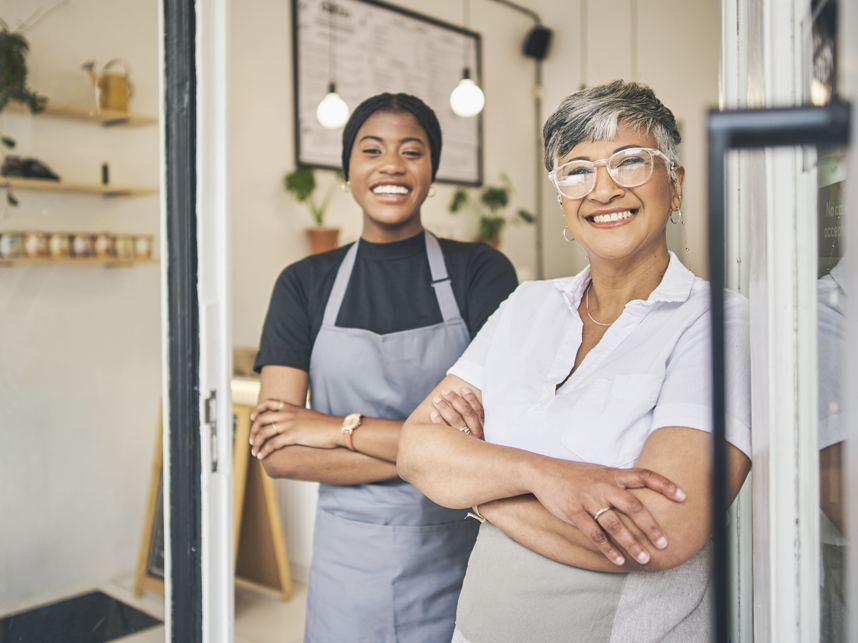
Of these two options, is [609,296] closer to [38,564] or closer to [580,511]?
[580,511]

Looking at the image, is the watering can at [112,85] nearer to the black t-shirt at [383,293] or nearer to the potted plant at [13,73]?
the potted plant at [13,73]

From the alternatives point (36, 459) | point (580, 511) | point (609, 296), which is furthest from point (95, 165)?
point (580, 511)

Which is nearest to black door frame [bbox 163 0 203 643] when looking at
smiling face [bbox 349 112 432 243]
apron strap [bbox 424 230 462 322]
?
smiling face [bbox 349 112 432 243]

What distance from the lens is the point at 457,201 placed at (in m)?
4.66

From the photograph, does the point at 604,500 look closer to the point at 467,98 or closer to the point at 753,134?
the point at 753,134

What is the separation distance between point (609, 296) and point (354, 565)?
81 cm

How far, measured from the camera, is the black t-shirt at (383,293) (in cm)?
152

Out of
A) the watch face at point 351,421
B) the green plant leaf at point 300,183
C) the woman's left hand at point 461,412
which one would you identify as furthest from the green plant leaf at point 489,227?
the woman's left hand at point 461,412

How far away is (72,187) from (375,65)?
2853 mm

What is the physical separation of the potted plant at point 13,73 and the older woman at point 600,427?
3.70 ft

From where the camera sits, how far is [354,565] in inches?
58.0

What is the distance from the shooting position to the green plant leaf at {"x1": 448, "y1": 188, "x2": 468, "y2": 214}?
4.64m

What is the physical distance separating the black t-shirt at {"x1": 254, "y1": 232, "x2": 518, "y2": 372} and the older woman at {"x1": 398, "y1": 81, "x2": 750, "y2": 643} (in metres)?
0.31

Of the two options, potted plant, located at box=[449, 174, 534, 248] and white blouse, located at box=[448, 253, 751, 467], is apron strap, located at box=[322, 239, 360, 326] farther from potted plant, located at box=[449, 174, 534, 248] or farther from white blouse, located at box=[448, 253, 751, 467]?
potted plant, located at box=[449, 174, 534, 248]
